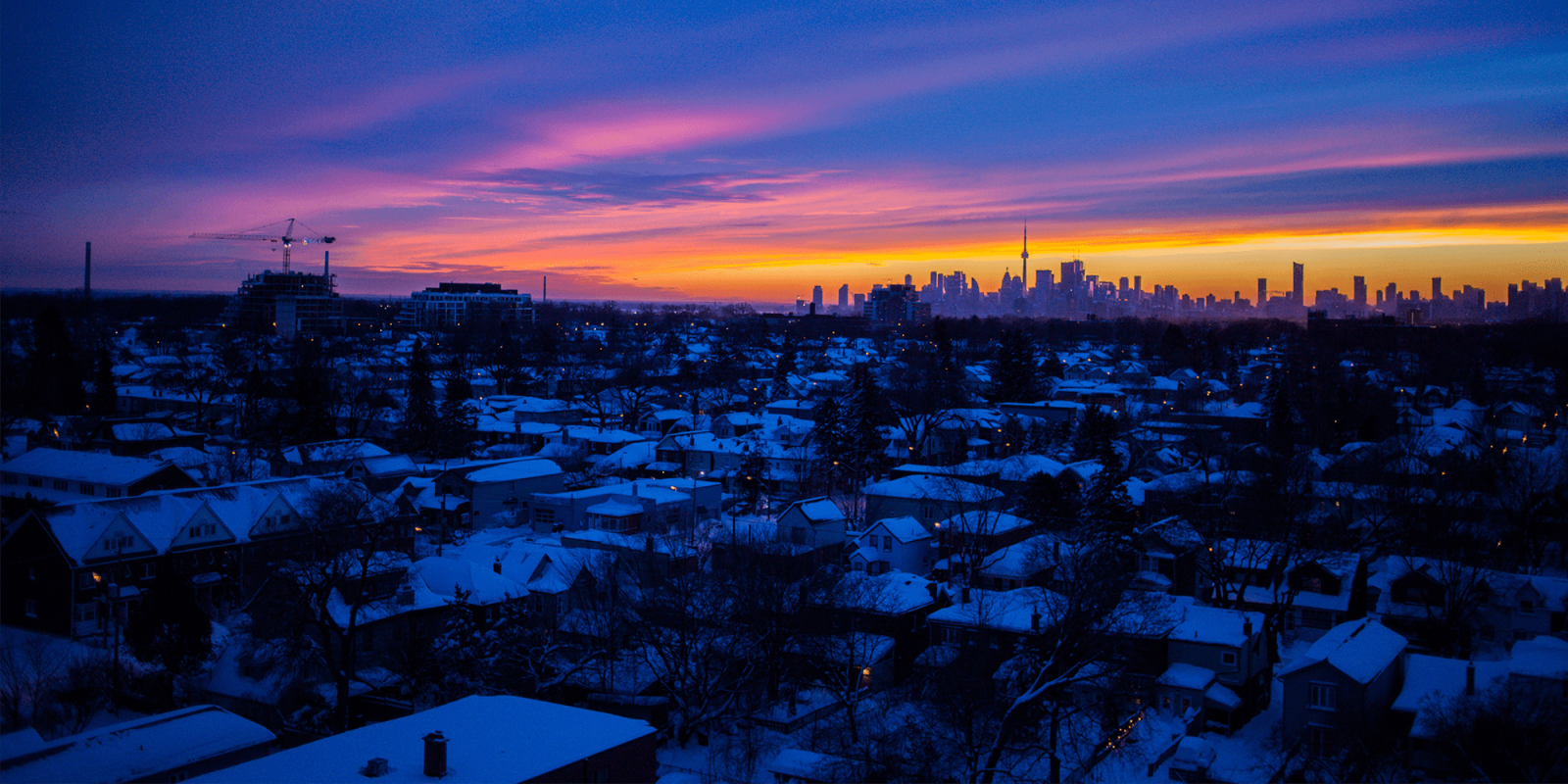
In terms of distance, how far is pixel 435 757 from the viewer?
8.48 m

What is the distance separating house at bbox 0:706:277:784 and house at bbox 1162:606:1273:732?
1188cm

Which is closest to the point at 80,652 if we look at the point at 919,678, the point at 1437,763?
the point at 919,678

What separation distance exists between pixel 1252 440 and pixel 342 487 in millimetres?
28174

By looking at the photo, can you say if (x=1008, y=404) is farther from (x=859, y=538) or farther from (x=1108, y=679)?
(x=1108, y=679)

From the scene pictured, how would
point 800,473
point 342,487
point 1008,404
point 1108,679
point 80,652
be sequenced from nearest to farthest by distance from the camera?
point 1108,679 → point 80,652 → point 342,487 → point 800,473 → point 1008,404

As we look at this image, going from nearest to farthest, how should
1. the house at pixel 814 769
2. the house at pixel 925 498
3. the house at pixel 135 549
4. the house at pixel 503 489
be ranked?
the house at pixel 814 769 < the house at pixel 135 549 < the house at pixel 925 498 < the house at pixel 503 489

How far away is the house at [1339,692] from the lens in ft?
42.3

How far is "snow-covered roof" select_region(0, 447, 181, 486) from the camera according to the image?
22.5m

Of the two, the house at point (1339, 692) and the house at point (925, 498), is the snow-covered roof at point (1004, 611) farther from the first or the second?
the house at point (925, 498)

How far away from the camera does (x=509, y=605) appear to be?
597 inches

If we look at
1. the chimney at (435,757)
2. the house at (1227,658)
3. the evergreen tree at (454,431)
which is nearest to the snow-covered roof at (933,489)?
the house at (1227,658)

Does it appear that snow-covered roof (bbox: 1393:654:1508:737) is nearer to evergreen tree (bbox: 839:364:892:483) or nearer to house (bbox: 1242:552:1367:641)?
house (bbox: 1242:552:1367:641)

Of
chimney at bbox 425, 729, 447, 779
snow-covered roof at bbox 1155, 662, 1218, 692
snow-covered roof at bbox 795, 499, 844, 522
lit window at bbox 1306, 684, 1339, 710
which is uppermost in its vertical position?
chimney at bbox 425, 729, 447, 779

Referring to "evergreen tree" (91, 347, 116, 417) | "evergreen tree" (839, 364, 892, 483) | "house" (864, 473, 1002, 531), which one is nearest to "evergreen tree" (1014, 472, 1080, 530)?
"house" (864, 473, 1002, 531)
